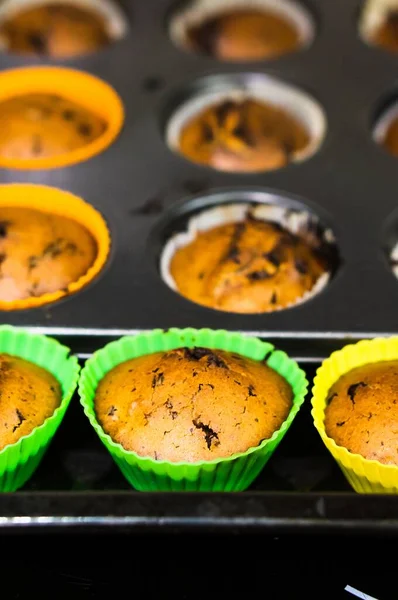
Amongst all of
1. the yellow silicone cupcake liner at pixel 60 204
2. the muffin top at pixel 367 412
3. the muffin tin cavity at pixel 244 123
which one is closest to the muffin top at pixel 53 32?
the muffin tin cavity at pixel 244 123

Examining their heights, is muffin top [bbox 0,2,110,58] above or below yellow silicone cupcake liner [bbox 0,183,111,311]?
below

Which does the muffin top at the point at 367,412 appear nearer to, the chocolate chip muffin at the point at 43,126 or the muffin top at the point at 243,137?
the muffin top at the point at 243,137

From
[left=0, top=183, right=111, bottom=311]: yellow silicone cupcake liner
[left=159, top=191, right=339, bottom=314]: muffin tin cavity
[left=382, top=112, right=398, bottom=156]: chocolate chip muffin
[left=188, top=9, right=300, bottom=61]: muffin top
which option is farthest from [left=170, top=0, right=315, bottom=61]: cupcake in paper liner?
[left=0, top=183, right=111, bottom=311]: yellow silicone cupcake liner

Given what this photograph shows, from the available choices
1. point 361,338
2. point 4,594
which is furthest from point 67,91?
point 4,594

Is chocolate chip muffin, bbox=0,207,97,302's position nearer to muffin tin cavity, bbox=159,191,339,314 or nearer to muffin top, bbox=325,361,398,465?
muffin tin cavity, bbox=159,191,339,314

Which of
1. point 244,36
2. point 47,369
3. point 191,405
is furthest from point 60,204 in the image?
point 244,36
